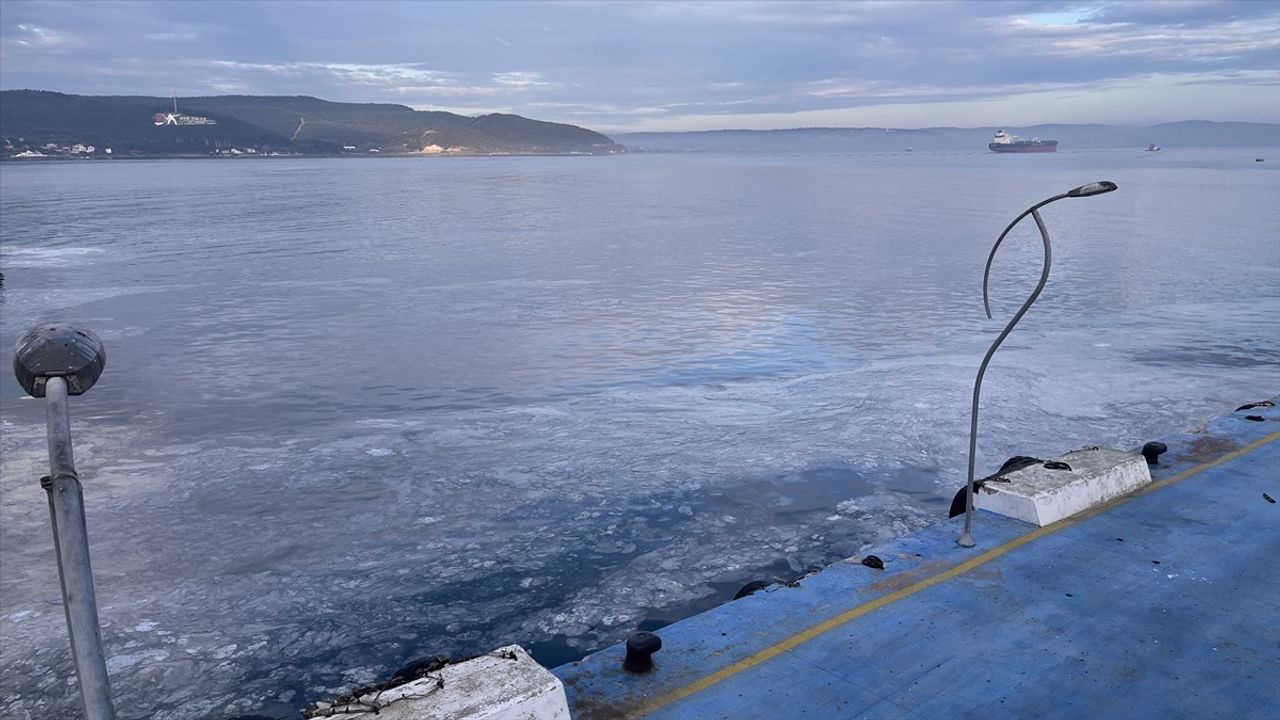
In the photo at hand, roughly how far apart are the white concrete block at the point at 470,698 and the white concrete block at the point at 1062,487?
453cm

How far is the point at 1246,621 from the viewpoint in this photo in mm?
5766

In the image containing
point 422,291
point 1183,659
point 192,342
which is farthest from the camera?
point 422,291

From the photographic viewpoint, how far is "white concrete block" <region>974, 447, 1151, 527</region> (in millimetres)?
7324

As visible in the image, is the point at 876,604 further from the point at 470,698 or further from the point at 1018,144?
the point at 1018,144

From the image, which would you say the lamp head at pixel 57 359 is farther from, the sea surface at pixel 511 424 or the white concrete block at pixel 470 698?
the sea surface at pixel 511 424

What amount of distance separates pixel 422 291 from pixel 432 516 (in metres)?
14.2

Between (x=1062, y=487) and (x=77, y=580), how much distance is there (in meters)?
7.05

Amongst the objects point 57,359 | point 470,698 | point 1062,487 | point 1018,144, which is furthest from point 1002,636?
point 1018,144

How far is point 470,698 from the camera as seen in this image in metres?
4.24

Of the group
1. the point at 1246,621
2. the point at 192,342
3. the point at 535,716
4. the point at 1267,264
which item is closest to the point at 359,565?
the point at 535,716

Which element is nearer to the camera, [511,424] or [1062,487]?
[1062,487]

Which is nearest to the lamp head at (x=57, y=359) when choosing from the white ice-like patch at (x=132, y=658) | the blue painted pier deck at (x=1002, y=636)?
the blue painted pier deck at (x=1002, y=636)

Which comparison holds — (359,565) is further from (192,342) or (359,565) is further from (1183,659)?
(192,342)

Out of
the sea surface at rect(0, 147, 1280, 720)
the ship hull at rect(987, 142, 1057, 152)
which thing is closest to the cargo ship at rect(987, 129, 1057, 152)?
the ship hull at rect(987, 142, 1057, 152)
